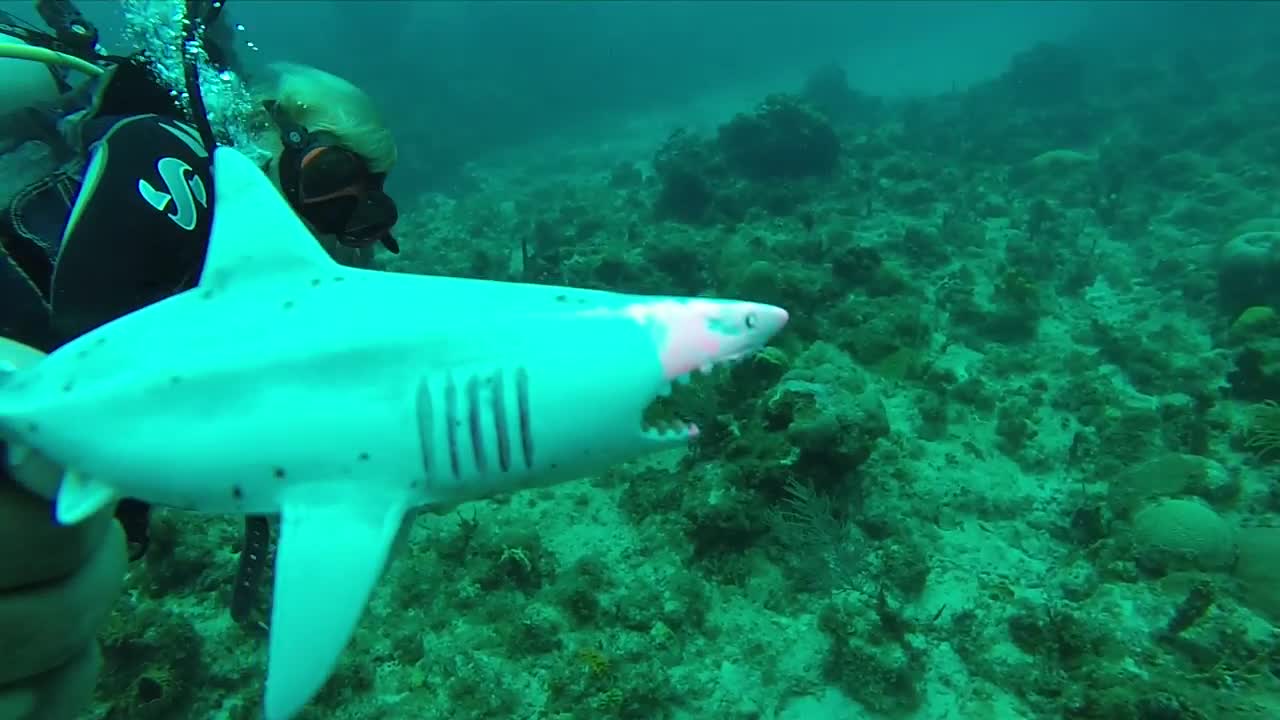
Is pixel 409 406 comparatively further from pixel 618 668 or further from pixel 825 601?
pixel 825 601

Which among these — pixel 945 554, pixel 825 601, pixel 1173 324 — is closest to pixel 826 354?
pixel 945 554

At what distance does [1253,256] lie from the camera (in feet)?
29.1

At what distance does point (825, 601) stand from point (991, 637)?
1.08m

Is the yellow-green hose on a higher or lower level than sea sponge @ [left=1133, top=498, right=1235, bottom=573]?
higher

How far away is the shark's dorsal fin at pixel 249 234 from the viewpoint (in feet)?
5.67

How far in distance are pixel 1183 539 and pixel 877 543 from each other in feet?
7.13

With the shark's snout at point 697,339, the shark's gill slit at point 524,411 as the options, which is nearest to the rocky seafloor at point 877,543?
the shark's gill slit at point 524,411

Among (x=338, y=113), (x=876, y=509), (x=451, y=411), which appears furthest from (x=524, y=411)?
(x=876, y=509)

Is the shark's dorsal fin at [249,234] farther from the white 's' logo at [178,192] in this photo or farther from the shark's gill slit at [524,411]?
the shark's gill slit at [524,411]

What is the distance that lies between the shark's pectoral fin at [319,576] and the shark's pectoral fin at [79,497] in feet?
1.55

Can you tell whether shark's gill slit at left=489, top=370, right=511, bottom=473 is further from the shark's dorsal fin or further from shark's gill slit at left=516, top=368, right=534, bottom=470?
the shark's dorsal fin

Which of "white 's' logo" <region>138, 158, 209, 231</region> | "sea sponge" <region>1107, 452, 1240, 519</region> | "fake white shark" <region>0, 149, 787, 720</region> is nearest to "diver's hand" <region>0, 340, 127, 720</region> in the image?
"fake white shark" <region>0, 149, 787, 720</region>

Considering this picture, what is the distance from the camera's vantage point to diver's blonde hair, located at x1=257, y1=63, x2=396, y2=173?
2.89m

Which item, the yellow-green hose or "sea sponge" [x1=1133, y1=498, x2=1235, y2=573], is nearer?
the yellow-green hose
